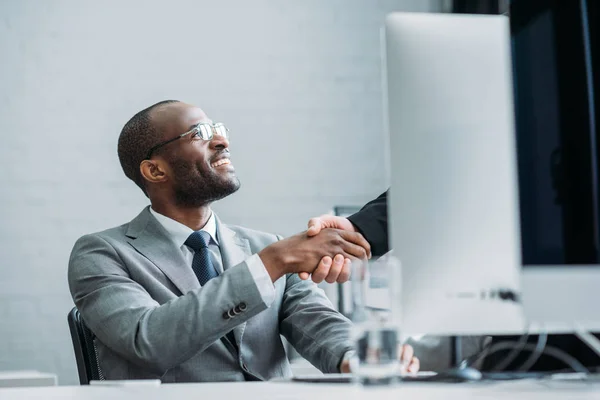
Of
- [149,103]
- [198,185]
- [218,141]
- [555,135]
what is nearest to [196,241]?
[198,185]

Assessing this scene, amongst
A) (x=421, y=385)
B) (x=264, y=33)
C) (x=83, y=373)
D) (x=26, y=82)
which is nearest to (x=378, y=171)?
(x=264, y=33)

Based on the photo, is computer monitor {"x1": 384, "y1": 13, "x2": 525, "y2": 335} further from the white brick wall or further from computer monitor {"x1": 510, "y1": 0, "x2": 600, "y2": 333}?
the white brick wall

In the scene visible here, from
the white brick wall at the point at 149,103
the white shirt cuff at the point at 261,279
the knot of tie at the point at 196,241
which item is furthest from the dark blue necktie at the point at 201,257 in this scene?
the white brick wall at the point at 149,103

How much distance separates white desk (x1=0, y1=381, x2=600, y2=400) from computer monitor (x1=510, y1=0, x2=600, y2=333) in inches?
3.5

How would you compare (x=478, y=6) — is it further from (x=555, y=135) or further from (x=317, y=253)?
(x=555, y=135)

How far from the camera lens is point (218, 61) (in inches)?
152

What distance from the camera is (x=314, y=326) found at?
1.85 meters

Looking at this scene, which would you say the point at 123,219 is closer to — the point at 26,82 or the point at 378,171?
the point at 26,82

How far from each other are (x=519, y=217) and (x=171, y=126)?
4.39ft

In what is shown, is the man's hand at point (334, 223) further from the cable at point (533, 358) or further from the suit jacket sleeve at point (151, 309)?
the cable at point (533, 358)

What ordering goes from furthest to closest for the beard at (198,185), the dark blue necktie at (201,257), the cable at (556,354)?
1. the beard at (198,185)
2. the dark blue necktie at (201,257)
3. the cable at (556,354)

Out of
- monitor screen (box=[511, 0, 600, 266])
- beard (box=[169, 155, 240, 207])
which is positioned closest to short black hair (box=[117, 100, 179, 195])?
beard (box=[169, 155, 240, 207])

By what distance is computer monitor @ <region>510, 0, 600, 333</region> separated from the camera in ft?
3.19

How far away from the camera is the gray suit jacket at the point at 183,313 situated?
1559 mm
